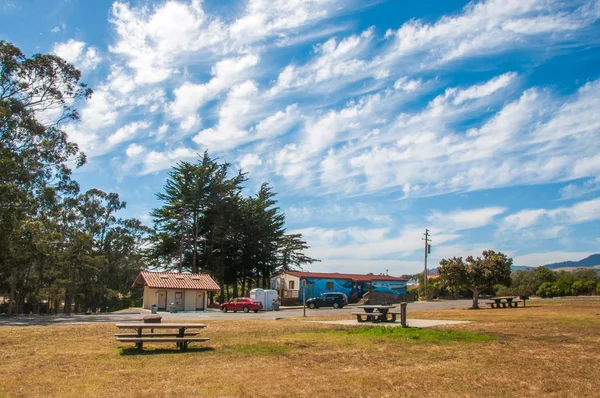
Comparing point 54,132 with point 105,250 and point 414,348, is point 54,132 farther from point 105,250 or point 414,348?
point 414,348

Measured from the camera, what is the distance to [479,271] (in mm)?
37812

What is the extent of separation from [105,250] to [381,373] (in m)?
60.8

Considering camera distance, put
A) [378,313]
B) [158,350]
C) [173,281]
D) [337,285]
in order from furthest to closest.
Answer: [337,285]
[173,281]
[378,313]
[158,350]

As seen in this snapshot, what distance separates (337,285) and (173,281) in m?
20.8

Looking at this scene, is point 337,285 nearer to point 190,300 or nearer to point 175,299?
point 190,300

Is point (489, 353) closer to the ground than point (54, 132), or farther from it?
closer to the ground

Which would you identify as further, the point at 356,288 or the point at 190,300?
the point at 356,288

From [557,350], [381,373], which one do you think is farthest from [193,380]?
[557,350]

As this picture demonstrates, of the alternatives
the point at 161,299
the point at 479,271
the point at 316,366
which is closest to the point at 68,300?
the point at 161,299

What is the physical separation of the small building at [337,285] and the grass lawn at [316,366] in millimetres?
38550

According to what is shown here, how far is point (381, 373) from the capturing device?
870cm

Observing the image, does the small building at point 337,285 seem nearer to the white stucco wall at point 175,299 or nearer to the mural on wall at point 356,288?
the mural on wall at point 356,288

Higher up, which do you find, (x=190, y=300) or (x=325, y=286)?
(x=325, y=286)

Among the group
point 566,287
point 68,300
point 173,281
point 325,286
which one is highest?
point 173,281
